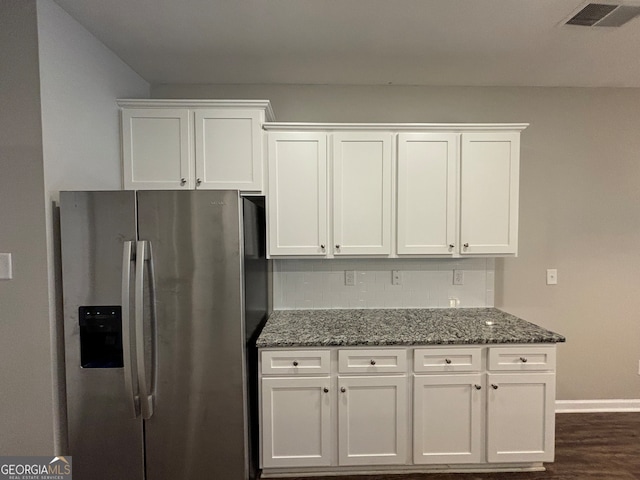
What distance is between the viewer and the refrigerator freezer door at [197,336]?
158cm

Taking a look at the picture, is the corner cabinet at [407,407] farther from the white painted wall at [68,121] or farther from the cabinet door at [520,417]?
the white painted wall at [68,121]

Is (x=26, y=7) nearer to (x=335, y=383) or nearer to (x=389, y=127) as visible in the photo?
(x=389, y=127)

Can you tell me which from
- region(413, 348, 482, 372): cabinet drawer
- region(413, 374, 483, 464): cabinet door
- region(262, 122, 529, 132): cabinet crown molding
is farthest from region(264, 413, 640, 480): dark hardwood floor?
region(262, 122, 529, 132): cabinet crown molding

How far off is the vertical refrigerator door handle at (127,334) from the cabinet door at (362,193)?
125cm

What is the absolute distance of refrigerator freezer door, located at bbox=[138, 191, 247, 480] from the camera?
1.58 metres

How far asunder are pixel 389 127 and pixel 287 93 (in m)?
0.90

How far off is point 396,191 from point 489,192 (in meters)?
0.67

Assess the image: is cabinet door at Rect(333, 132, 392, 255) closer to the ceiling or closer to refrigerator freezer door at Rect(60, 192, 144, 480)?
the ceiling

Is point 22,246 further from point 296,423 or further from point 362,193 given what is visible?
point 362,193

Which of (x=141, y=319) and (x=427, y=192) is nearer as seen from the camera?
(x=141, y=319)

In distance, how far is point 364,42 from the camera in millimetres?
1868

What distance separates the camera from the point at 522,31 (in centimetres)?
178

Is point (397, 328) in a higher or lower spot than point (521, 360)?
higher

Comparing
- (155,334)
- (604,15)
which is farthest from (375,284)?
(604,15)
